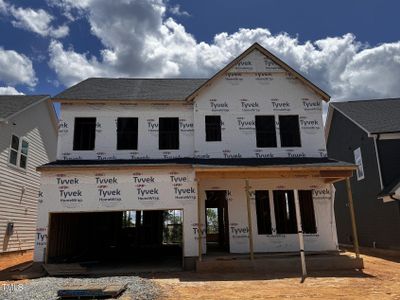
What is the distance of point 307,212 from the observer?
1479cm

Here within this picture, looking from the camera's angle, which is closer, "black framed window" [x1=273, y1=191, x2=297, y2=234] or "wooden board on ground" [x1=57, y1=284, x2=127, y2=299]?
"wooden board on ground" [x1=57, y1=284, x2=127, y2=299]

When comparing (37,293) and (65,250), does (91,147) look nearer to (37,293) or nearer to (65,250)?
(65,250)

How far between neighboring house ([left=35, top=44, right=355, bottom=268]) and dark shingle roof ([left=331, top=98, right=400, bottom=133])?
4.38m

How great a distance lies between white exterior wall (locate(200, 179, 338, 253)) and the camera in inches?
555

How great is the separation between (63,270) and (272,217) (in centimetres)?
838

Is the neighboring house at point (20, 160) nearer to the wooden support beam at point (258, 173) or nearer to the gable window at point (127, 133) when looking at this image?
the gable window at point (127, 133)

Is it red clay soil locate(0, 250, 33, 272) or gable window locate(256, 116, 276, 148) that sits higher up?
gable window locate(256, 116, 276, 148)

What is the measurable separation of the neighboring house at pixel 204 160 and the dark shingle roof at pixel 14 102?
Answer: 3639 mm

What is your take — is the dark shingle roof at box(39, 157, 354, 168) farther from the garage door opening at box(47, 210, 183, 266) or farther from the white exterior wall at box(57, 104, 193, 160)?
the garage door opening at box(47, 210, 183, 266)

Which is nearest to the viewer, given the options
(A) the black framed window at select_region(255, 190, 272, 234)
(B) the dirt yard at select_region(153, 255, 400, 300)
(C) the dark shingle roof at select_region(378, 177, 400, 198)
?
(B) the dirt yard at select_region(153, 255, 400, 300)

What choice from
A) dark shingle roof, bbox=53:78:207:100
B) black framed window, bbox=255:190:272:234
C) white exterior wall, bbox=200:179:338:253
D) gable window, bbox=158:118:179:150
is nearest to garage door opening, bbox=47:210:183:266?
white exterior wall, bbox=200:179:338:253

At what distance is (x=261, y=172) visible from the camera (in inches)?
516

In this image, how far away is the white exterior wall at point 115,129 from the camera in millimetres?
14797

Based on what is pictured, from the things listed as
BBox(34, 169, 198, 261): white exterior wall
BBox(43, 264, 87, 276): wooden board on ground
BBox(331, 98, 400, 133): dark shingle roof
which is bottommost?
BBox(43, 264, 87, 276): wooden board on ground
